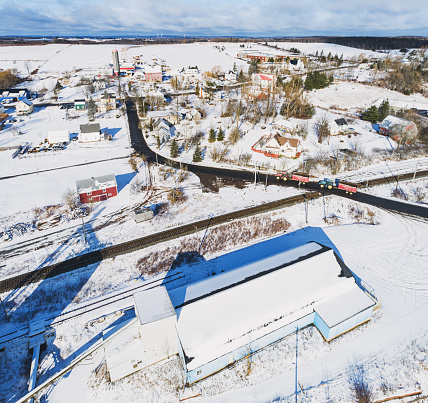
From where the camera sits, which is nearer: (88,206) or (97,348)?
(97,348)

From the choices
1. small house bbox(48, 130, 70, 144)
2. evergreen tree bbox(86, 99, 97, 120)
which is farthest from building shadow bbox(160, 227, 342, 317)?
evergreen tree bbox(86, 99, 97, 120)

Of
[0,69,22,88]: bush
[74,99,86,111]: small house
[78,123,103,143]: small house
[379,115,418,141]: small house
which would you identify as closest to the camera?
[379,115,418,141]: small house

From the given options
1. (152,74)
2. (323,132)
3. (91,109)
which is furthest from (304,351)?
(152,74)

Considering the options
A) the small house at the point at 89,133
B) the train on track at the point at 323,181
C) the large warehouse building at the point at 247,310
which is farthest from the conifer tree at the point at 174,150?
the large warehouse building at the point at 247,310

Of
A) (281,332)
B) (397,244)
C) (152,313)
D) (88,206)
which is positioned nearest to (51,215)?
(88,206)

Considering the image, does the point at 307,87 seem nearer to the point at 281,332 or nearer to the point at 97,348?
the point at 281,332

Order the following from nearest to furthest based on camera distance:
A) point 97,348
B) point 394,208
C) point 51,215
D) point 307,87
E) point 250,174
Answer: point 97,348, point 51,215, point 394,208, point 250,174, point 307,87

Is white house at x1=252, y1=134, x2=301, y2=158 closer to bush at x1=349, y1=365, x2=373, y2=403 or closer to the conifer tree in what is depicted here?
the conifer tree
